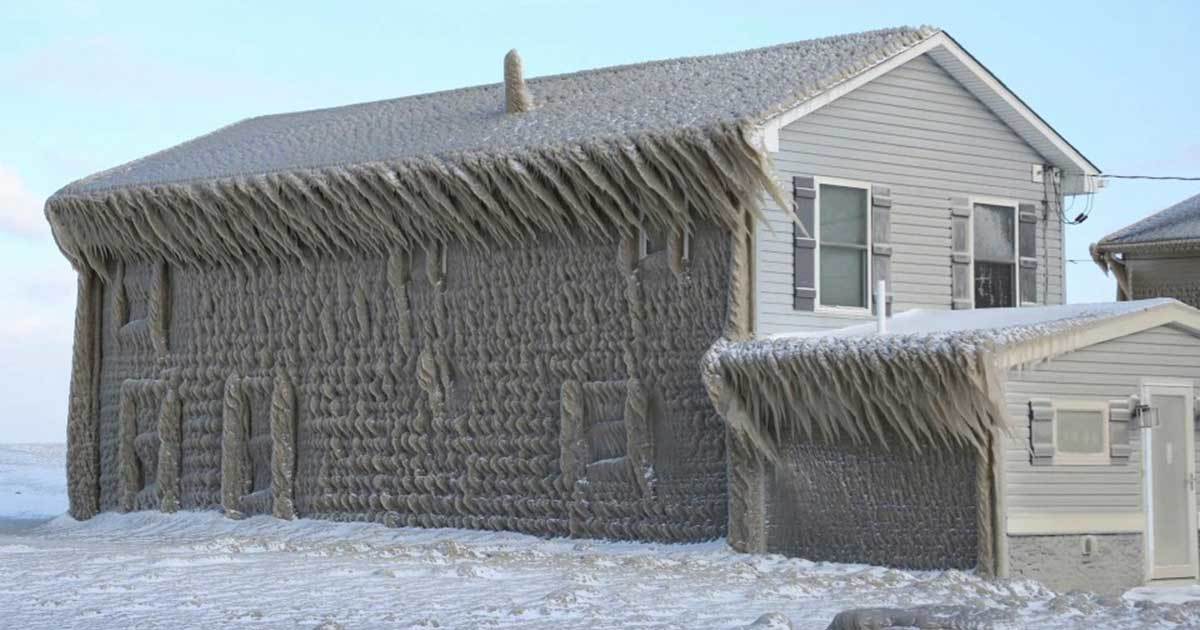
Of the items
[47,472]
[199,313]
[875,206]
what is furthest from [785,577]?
[47,472]

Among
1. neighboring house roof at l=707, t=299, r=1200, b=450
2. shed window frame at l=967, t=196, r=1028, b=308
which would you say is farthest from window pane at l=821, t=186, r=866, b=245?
shed window frame at l=967, t=196, r=1028, b=308

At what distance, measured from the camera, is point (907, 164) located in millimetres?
22250

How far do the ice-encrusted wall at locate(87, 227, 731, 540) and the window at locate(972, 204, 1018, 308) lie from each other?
12.9ft

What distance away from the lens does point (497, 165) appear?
72.3 ft

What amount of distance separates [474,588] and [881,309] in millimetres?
5870

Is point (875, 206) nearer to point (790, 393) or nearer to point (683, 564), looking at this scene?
point (790, 393)

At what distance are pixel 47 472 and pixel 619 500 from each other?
23544 millimetres

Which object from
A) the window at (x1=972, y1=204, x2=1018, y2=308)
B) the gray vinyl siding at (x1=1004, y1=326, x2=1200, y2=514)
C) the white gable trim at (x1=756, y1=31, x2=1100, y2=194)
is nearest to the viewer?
the gray vinyl siding at (x1=1004, y1=326, x2=1200, y2=514)

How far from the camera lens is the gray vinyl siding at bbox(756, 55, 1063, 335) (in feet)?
69.1

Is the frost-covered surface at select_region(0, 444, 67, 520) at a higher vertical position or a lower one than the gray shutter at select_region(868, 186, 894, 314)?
lower

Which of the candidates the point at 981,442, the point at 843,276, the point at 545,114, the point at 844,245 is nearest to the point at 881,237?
the point at 844,245

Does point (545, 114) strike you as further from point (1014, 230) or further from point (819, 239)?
point (1014, 230)

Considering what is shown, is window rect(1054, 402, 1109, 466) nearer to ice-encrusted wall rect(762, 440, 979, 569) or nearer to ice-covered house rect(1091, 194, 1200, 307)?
ice-encrusted wall rect(762, 440, 979, 569)

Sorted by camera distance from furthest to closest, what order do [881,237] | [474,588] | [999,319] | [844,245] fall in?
[881,237] < [844,245] < [999,319] < [474,588]
